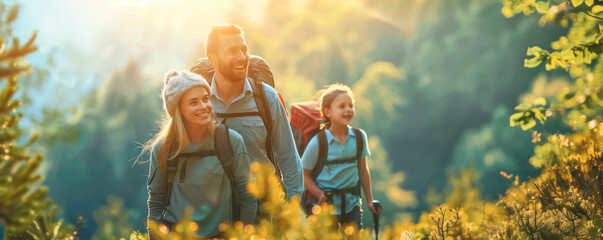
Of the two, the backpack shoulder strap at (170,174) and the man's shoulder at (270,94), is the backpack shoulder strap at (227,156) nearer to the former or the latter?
the backpack shoulder strap at (170,174)

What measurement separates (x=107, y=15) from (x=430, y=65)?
29354 millimetres

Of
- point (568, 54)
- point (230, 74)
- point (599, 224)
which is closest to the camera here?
point (599, 224)

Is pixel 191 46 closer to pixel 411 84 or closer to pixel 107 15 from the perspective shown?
pixel 107 15

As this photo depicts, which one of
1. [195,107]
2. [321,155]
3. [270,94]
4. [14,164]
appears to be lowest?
[14,164]

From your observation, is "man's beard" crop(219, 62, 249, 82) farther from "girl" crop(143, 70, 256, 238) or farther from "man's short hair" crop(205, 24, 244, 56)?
"girl" crop(143, 70, 256, 238)

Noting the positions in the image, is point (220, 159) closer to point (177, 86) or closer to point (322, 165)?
point (177, 86)

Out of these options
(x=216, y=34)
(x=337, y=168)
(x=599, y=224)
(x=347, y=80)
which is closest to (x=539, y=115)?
(x=599, y=224)

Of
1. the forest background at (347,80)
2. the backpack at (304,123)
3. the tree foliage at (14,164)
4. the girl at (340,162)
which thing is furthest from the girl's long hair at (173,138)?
the forest background at (347,80)

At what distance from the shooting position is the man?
3.81m

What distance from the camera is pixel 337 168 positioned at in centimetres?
539

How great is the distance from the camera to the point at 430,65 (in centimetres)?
4794

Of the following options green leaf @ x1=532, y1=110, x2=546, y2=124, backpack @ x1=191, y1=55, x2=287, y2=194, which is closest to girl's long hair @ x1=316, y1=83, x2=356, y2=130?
backpack @ x1=191, y1=55, x2=287, y2=194

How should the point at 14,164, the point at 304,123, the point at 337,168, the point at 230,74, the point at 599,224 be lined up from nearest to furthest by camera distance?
the point at 14,164
the point at 599,224
the point at 230,74
the point at 337,168
the point at 304,123

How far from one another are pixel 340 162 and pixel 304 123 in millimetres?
865
